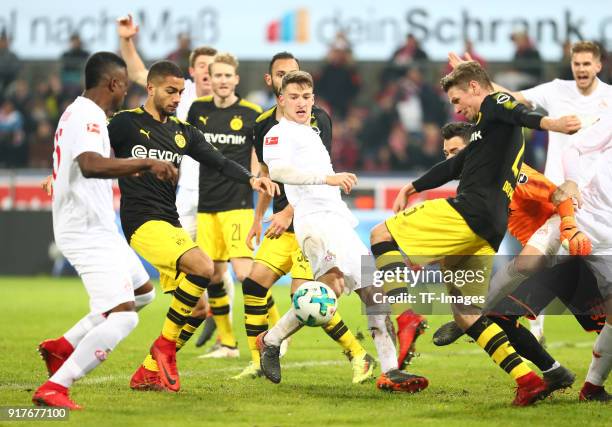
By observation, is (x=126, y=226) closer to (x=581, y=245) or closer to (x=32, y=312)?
(x=581, y=245)

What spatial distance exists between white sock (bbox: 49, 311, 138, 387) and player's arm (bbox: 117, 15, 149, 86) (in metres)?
3.10

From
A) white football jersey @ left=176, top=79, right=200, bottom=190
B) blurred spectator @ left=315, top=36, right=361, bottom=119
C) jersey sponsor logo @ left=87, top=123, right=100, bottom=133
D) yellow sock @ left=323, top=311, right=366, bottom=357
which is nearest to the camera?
jersey sponsor logo @ left=87, top=123, right=100, bottom=133

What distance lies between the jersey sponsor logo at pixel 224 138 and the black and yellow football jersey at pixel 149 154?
1.88 m

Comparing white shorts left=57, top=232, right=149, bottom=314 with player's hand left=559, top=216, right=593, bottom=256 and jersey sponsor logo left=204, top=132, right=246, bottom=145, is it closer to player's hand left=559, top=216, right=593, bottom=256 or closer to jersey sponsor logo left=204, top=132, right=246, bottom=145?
player's hand left=559, top=216, right=593, bottom=256

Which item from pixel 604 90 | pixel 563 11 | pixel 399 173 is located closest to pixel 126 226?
pixel 604 90

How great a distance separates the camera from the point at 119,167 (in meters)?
6.23

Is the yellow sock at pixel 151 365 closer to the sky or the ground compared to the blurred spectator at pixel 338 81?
closer to the ground

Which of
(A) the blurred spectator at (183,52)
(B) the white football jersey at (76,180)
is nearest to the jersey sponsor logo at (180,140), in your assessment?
(B) the white football jersey at (76,180)

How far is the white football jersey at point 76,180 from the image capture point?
21.1 ft

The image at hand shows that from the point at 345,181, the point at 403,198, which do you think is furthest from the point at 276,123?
the point at 345,181

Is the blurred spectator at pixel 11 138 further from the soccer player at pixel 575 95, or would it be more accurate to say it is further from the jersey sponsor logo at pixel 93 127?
the jersey sponsor logo at pixel 93 127

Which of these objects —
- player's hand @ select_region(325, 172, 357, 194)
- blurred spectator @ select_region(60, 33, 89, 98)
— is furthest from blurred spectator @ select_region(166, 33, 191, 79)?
player's hand @ select_region(325, 172, 357, 194)

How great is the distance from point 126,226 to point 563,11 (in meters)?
14.0

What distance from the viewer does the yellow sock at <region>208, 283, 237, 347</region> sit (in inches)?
377
